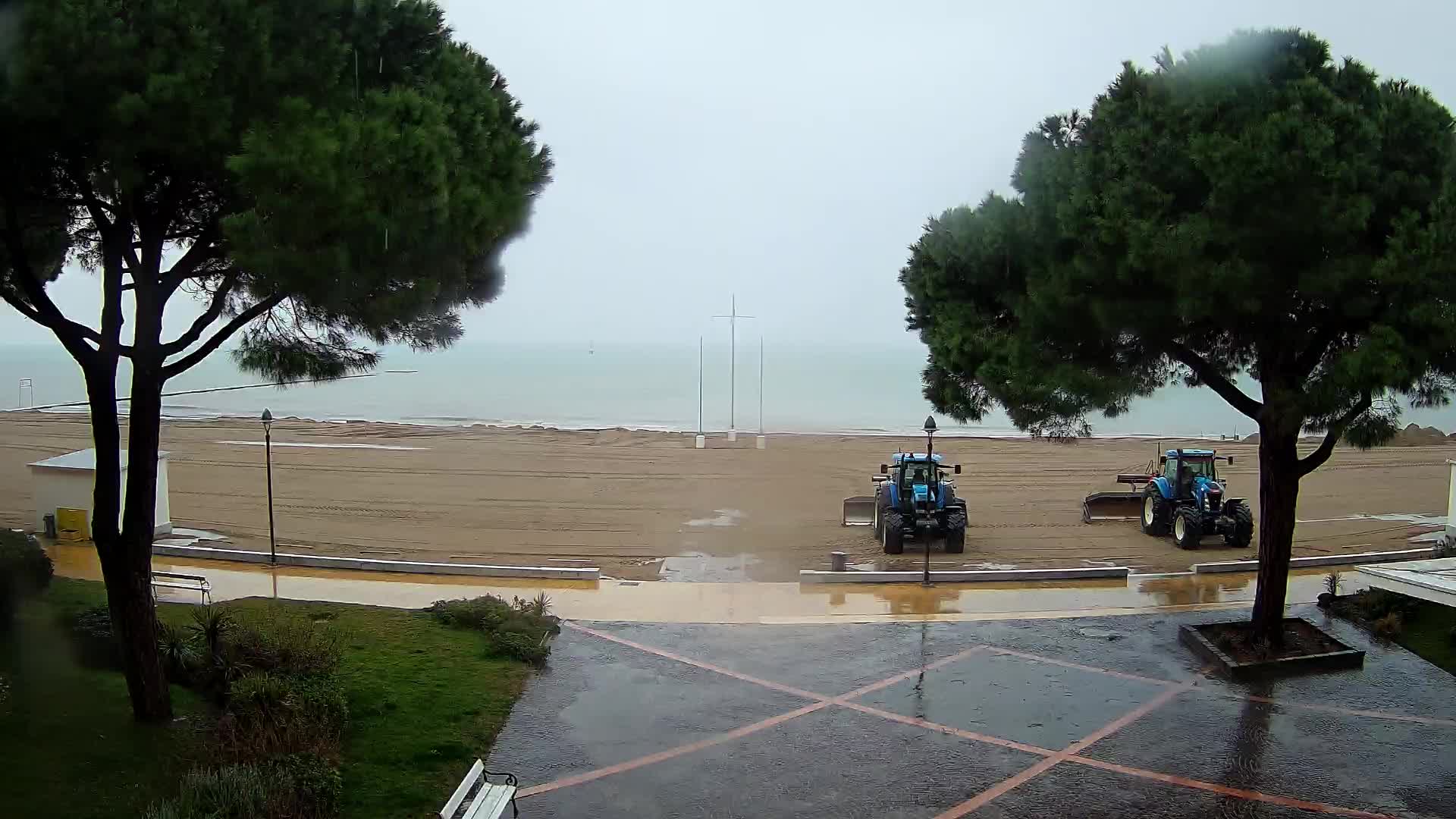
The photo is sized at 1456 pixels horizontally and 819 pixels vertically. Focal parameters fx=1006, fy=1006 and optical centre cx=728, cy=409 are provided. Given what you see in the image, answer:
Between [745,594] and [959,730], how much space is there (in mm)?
5710

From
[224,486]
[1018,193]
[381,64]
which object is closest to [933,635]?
[1018,193]

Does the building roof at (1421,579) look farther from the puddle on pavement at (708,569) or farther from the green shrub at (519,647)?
the green shrub at (519,647)

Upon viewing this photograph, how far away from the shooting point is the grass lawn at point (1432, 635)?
37.1 ft

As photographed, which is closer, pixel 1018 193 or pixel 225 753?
pixel 225 753

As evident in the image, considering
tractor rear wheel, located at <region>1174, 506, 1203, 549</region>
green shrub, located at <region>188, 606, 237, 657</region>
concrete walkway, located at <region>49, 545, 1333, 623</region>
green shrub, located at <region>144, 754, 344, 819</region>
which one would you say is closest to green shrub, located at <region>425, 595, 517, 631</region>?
concrete walkway, located at <region>49, 545, 1333, 623</region>

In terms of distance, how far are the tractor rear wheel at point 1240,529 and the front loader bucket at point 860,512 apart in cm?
704

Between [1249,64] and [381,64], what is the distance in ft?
26.0

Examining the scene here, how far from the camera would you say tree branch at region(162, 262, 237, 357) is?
24.8ft

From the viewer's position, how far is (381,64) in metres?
7.52

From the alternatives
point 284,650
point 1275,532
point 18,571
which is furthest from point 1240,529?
point 18,571

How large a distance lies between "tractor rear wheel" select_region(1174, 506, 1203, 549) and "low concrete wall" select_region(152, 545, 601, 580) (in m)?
11.2

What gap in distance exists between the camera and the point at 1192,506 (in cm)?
1980

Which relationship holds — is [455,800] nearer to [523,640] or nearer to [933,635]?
[523,640]

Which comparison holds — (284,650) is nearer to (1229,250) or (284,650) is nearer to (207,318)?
(207,318)
